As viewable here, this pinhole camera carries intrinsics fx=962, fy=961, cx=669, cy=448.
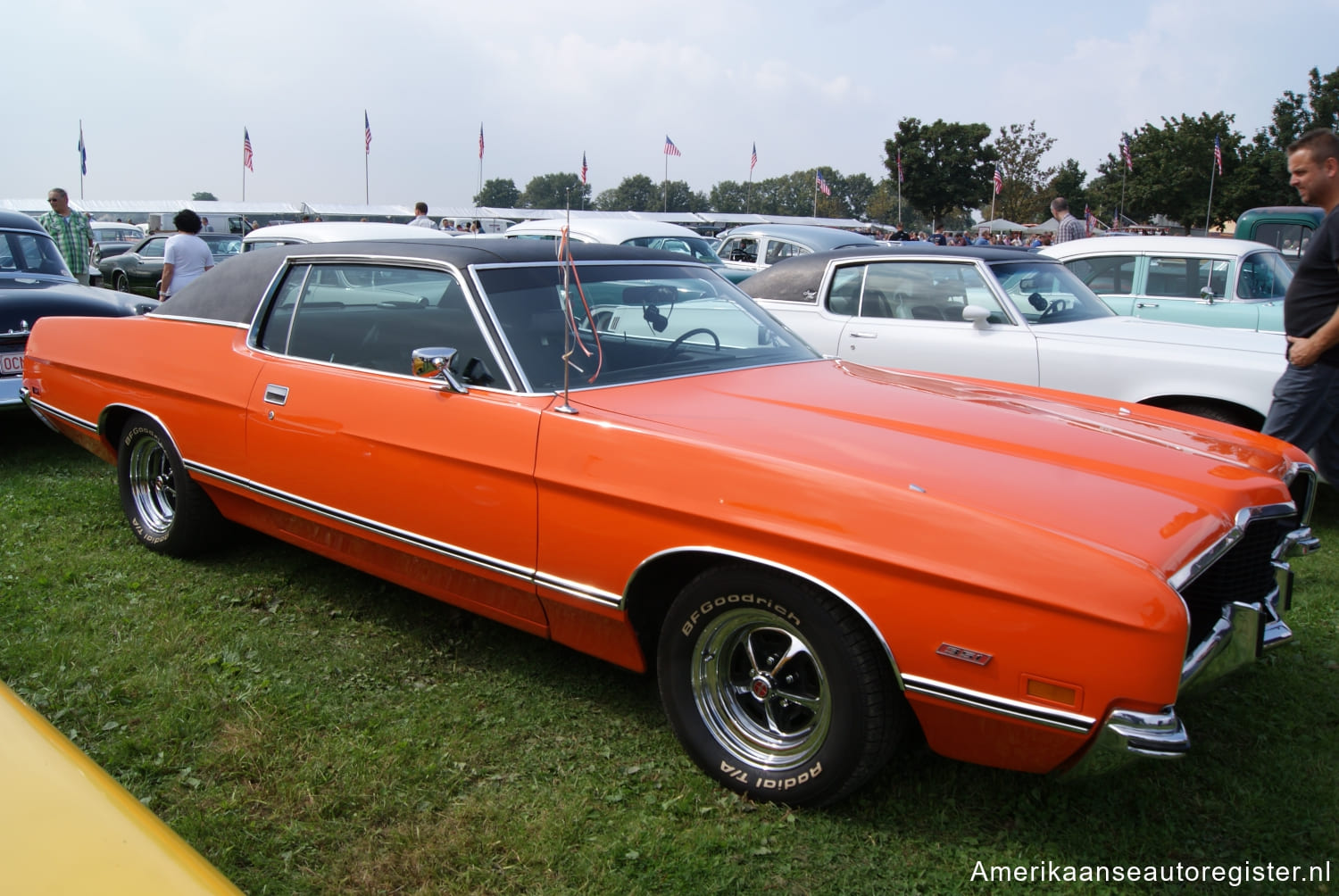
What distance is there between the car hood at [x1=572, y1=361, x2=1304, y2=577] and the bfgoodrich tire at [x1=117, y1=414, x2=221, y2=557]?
6.63 feet

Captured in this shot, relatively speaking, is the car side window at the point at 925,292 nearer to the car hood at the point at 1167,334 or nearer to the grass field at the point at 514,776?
the car hood at the point at 1167,334

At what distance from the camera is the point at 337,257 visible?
3.60 meters

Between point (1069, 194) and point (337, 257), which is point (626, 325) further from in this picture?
point (1069, 194)

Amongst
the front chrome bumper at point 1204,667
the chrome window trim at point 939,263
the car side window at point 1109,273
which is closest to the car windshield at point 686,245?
the car side window at point 1109,273

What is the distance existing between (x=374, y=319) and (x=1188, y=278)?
7298 mm

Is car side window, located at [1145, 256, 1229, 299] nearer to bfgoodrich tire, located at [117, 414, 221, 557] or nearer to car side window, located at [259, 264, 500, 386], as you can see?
car side window, located at [259, 264, 500, 386]

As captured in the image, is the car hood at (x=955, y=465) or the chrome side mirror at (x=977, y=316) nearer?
the car hood at (x=955, y=465)

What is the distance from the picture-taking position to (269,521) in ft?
11.8

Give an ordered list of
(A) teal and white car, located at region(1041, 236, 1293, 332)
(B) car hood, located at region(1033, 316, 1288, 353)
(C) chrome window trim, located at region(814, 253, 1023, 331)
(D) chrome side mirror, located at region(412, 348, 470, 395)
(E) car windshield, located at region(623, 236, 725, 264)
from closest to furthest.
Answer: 1. (D) chrome side mirror, located at region(412, 348, 470, 395)
2. (B) car hood, located at region(1033, 316, 1288, 353)
3. (C) chrome window trim, located at region(814, 253, 1023, 331)
4. (A) teal and white car, located at region(1041, 236, 1293, 332)
5. (E) car windshield, located at region(623, 236, 725, 264)

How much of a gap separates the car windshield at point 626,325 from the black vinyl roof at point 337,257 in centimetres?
8

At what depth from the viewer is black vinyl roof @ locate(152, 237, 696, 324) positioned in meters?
3.26

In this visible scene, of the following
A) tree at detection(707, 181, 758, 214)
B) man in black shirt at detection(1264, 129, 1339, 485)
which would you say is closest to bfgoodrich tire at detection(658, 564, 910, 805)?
man in black shirt at detection(1264, 129, 1339, 485)

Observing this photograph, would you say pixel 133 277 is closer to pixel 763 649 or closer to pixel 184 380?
pixel 184 380

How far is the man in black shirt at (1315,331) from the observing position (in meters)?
3.78
